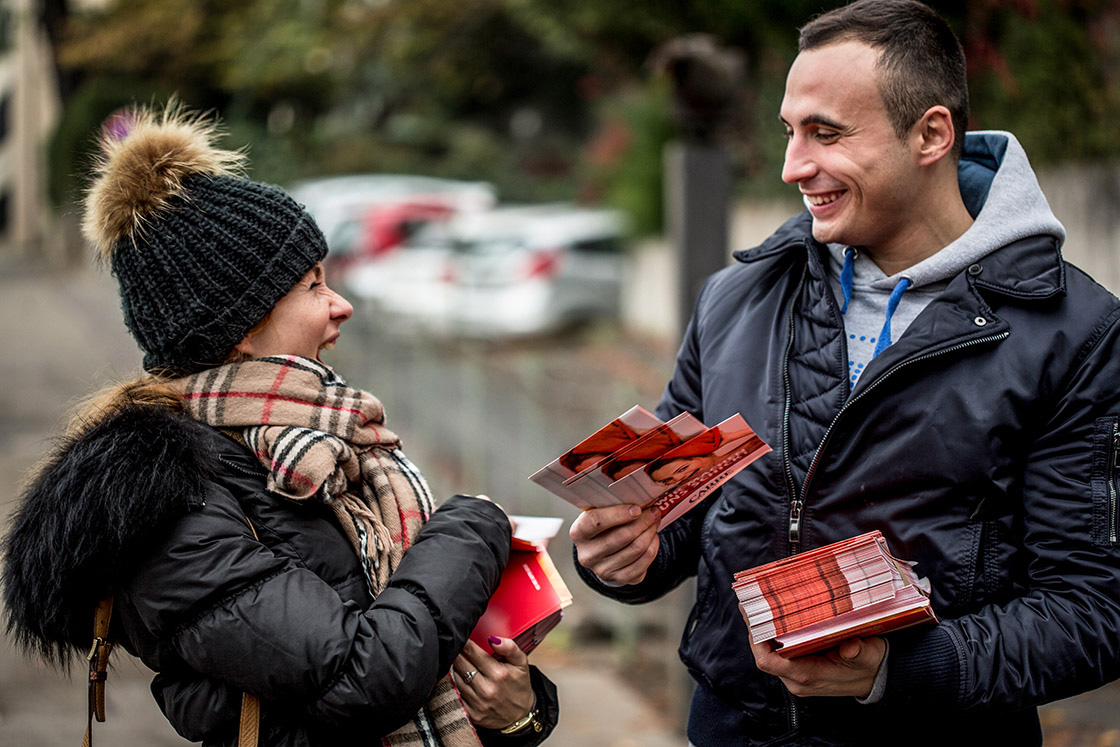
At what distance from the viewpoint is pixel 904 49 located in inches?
81.1

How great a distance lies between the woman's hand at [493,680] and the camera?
6.82 ft

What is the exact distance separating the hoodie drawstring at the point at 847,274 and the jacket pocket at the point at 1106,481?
0.53 meters

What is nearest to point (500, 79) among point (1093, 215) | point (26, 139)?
point (26, 139)

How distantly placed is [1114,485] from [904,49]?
2.84 ft

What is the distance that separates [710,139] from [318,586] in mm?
3717

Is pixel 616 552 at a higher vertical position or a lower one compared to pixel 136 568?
lower

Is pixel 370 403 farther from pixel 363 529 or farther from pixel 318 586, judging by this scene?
pixel 318 586

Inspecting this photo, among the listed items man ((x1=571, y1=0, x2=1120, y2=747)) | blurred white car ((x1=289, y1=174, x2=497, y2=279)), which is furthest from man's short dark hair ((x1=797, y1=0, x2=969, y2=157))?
blurred white car ((x1=289, y1=174, x2=497, y2=279))

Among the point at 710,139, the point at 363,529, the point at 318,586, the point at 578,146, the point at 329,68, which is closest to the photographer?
the point at 318,586

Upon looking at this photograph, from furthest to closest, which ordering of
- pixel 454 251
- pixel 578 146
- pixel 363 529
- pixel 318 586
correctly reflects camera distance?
pixel 578 146 < pixel 454 251 < pixel 363 529 < pixel 318 586

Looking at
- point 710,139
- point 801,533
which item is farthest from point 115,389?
point 710,139

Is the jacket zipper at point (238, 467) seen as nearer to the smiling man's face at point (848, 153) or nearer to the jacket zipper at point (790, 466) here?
the jacket zipper at point (790, 466)

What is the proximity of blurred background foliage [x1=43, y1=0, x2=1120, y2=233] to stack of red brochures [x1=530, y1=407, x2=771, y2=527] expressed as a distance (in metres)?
1.31

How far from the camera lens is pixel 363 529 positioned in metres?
2.03
